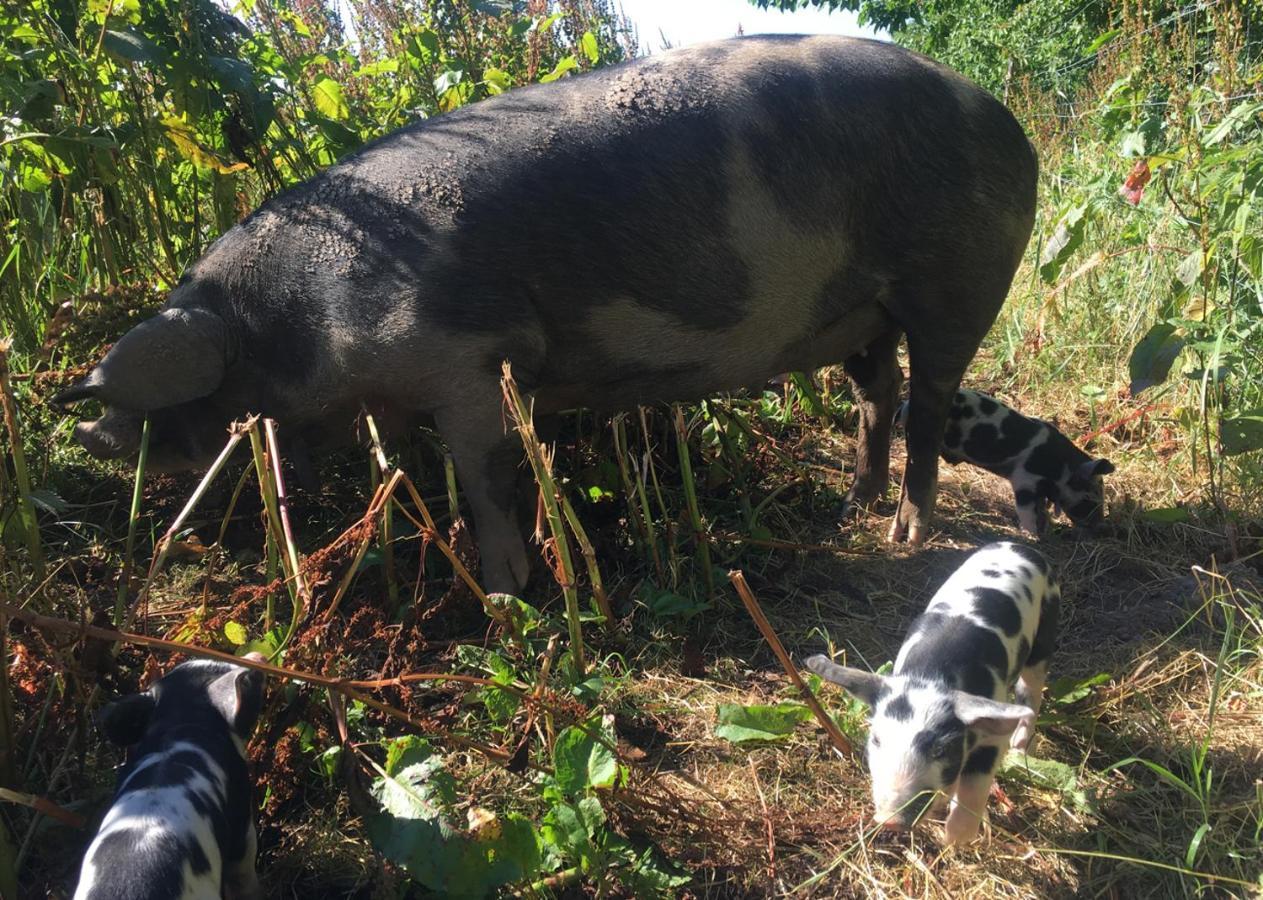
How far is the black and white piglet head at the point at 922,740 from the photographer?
2.22m

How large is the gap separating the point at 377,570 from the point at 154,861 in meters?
1.80

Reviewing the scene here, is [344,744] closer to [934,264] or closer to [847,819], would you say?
[847,819]

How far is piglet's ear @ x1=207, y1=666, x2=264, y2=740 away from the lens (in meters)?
2.33

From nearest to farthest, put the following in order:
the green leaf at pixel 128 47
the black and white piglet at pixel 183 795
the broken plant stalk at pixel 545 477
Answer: the black and white piglet at pixel 183 795 → the broken plant stalk at pixel 545 477 → the green leaf at pixel 128 47

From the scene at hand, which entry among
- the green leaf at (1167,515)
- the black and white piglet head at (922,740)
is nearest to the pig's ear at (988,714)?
the black and white piglet head at (922,740)

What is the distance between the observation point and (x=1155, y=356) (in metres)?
3.81

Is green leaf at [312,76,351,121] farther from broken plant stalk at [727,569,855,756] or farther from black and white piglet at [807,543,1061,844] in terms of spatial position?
black and white piglet at [807,543,1061,844]

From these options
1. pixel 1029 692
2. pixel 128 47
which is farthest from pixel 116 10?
pixel 1029 692

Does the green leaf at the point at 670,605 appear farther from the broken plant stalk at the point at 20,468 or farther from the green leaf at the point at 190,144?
the green leaf at the point at 190,144

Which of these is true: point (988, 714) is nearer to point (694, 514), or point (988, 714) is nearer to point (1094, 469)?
point (694, 514)

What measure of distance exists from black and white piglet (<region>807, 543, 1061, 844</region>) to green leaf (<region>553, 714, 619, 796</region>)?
19.9 inches

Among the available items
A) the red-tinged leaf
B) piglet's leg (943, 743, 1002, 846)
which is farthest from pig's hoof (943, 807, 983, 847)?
the red-tinged leaf

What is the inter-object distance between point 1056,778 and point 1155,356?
183 cm

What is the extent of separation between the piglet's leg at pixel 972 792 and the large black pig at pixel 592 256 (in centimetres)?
167
